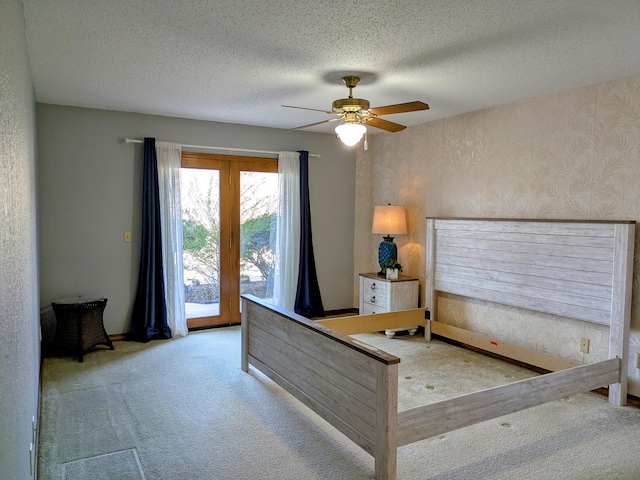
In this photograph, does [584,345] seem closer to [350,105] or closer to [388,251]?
[388,251]

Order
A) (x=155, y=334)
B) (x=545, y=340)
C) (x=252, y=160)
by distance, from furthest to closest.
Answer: (x=252, y=160)
(x=155, y=334)
(x=545, y=340)

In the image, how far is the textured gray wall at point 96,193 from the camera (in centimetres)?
472

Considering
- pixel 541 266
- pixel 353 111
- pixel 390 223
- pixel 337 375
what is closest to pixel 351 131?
pixel 353 111

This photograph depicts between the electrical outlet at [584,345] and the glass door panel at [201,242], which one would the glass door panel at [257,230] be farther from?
the electrical outlet at [584,345]

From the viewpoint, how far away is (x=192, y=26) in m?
2.69

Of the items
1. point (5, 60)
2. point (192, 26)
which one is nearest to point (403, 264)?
point (192, 26)

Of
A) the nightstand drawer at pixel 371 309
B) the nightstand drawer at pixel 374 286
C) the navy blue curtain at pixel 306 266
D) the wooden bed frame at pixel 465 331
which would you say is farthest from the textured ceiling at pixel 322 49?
the nightstand drawer at pixel 371 309

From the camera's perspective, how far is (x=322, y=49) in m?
3.02

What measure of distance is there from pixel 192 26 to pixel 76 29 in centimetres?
71

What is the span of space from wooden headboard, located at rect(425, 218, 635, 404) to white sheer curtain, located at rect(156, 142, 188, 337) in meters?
2.83

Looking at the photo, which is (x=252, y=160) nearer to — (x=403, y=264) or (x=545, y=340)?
(x=403, y=264)

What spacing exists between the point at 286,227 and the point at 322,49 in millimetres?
3149

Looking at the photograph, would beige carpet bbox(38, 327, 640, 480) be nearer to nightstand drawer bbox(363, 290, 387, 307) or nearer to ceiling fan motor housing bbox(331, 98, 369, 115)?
nightstand drawer bbox(363, 290, 387, 307)

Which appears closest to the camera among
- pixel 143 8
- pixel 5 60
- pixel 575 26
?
pixel 5 60
